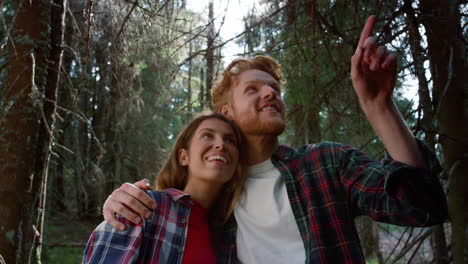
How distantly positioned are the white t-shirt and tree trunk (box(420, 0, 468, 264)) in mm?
1103

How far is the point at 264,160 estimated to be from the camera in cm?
222

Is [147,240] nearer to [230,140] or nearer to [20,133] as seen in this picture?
[230,140]

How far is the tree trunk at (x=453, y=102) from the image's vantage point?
2.18 m

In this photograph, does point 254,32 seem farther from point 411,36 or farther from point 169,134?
point 169,134

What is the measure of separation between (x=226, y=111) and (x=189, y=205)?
0.76 m

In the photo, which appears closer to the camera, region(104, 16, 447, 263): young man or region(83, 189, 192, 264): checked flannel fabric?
region(104, 16, 447, 263): young man

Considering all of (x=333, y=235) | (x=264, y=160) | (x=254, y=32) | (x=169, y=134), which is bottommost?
(x=333, y=235)

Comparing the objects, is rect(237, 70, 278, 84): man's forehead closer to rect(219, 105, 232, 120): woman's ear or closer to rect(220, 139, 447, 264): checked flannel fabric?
rect(219, 105, 232, 120): woman's ear

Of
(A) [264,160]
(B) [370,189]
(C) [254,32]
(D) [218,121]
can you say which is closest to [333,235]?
(B) [370,189]

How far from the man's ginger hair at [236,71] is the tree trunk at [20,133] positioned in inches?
49.2

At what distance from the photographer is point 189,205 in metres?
2.01

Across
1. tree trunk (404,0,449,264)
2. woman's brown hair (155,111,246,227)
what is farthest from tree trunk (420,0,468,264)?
woman's brown hair (155,111,246,227)

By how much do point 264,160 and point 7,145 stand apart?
176 cm

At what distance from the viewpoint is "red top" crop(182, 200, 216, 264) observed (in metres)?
1.78
